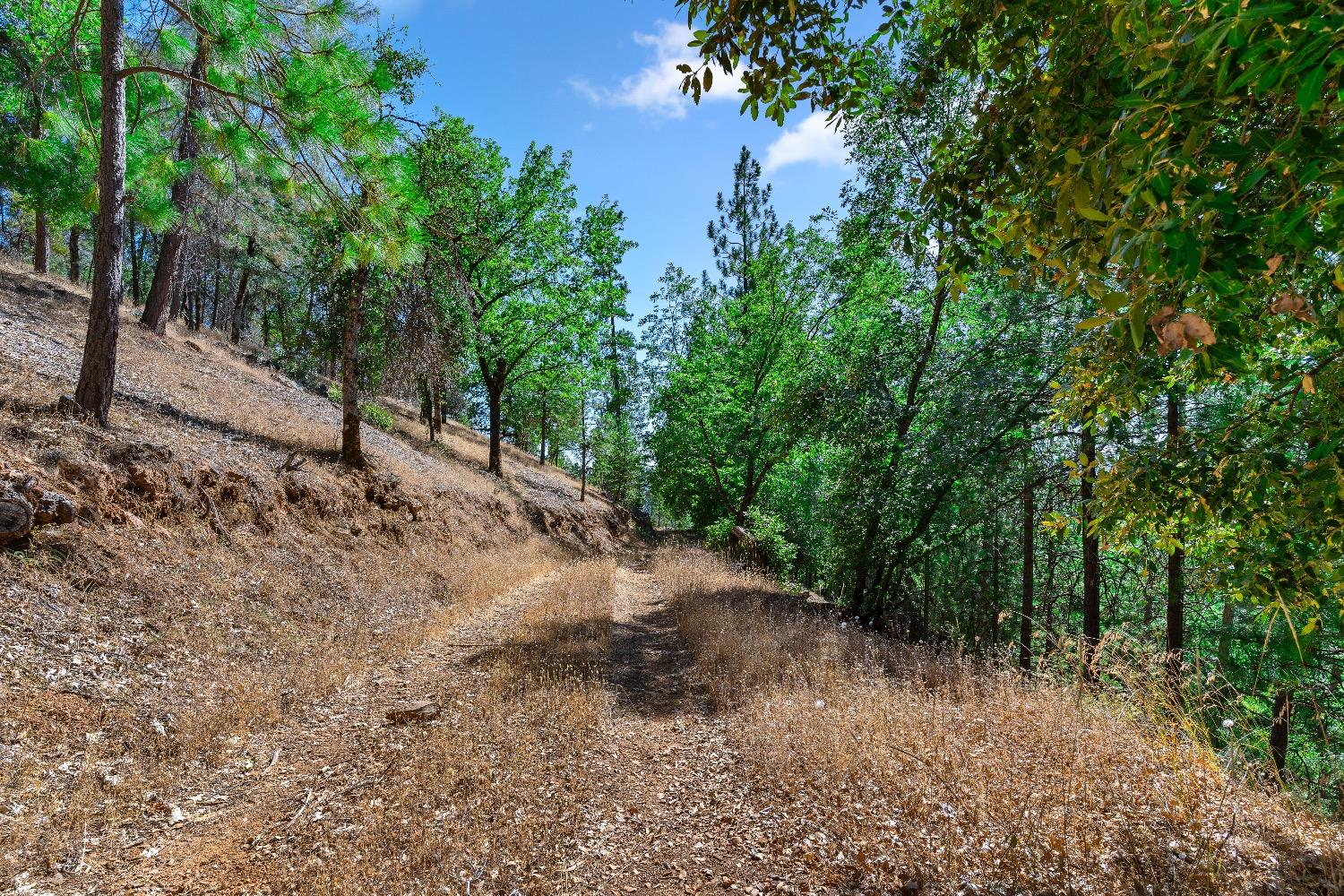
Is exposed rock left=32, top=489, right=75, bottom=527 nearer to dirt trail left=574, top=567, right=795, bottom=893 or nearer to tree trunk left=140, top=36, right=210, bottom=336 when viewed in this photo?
dirt trail left=574, top=567, right=795, bottom=893

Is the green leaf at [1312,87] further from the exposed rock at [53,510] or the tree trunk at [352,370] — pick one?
the tree trunk at [352,370]

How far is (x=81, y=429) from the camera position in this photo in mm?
6562

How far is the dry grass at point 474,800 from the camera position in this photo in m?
3.30

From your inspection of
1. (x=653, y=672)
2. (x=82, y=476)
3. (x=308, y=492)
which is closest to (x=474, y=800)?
(x=653, y=672)

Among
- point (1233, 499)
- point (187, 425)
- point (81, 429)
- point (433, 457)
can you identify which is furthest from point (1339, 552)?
point (433, 457)

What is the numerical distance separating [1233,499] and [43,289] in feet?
71.5

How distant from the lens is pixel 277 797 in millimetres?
4078

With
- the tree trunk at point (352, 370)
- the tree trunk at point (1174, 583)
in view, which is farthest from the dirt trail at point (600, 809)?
the tree trunk at point (1174, 583)

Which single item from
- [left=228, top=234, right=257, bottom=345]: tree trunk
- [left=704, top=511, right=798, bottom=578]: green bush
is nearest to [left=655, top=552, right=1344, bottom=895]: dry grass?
[left=704, top=511, right=798, bottom=578]: green bush

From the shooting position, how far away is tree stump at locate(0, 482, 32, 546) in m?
4.95

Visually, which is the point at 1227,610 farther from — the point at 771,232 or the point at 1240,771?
the point at 771,232

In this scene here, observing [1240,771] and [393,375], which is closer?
[1240,771]

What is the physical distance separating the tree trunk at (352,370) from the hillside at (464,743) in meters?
2.38

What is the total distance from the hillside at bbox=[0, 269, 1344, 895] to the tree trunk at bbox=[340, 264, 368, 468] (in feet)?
7.82
